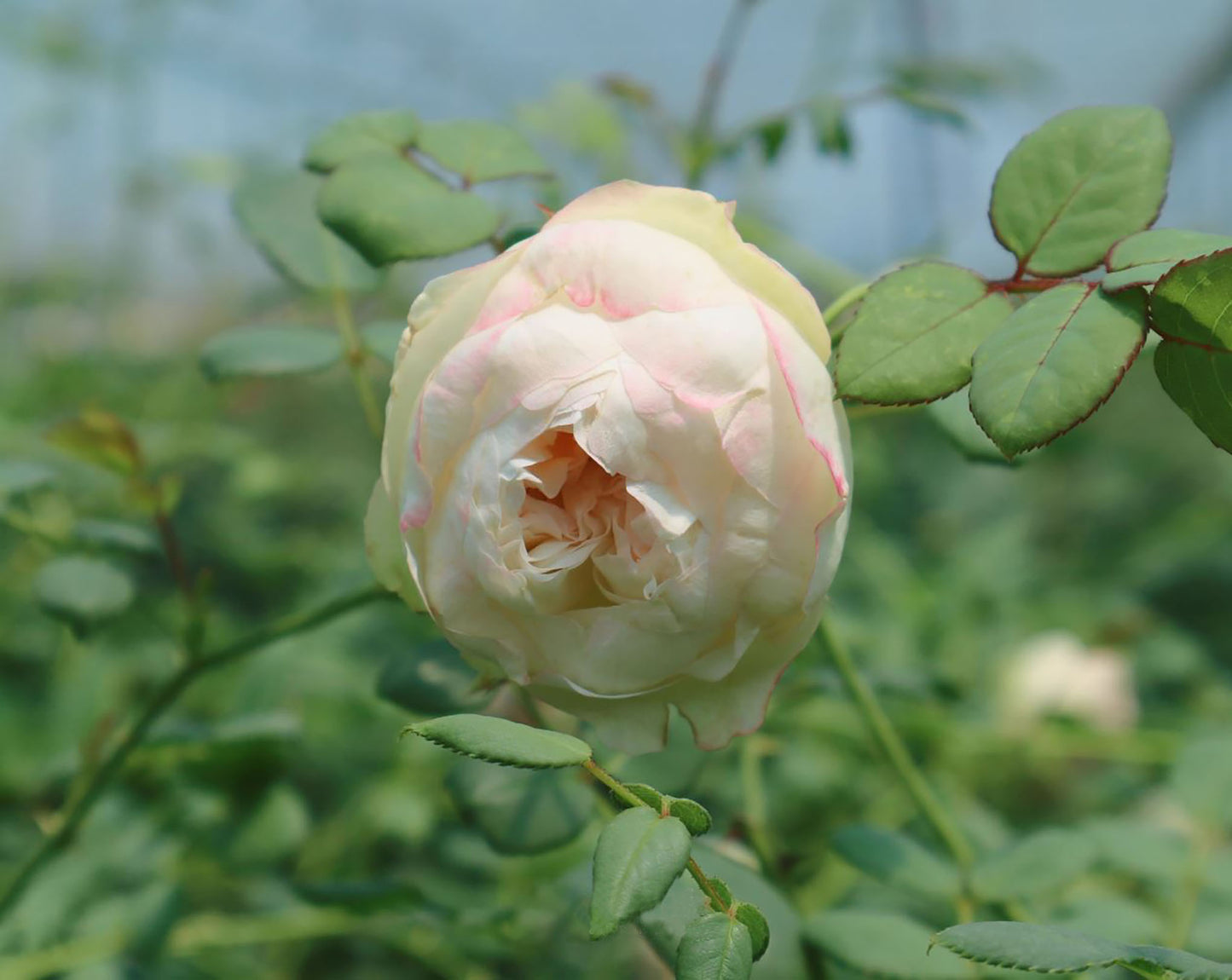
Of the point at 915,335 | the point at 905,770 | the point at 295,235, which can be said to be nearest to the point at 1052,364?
the point at 915,335

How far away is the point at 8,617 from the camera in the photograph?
1.05 metres

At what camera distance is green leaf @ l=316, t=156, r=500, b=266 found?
402 mm

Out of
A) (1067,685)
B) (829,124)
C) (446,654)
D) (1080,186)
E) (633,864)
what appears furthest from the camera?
(1067,685)

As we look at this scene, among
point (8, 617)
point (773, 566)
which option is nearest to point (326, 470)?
point (8, 617)

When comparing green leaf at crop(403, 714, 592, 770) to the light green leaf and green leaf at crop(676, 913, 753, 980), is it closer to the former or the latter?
green leaf at crop(676, 913, 753, 980)

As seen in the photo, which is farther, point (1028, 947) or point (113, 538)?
point (113, 538)

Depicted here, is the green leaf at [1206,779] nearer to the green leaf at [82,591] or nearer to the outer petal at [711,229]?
the outer petal at [711,229]

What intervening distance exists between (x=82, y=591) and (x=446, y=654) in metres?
0.17

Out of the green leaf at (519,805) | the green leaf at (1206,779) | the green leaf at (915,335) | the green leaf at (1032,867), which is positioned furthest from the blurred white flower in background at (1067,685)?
the green leaf at (915,335)

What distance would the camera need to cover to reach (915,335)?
0.33 meters

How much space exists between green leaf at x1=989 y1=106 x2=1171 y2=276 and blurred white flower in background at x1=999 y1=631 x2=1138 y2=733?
26.1 inches

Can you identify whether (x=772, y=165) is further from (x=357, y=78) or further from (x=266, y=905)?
(x=357, y=78)

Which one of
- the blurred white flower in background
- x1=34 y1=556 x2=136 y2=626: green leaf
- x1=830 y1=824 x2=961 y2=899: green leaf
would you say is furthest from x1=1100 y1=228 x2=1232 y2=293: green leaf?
the blurred white flower in background

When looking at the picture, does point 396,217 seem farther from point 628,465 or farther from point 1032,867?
point 1032,867
